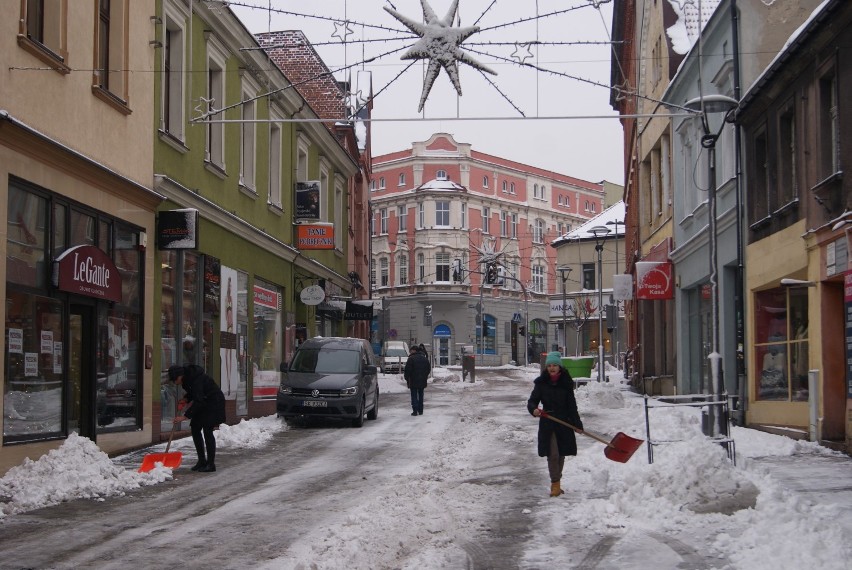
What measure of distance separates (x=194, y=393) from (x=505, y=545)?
6.77 m

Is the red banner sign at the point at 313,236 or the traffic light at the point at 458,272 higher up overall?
the traffic light at the point at 458,272

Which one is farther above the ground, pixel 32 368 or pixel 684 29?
Answer: pixel 684 29

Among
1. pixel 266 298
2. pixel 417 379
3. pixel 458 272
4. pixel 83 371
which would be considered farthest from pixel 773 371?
pixel 458 272

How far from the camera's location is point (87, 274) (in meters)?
14.7

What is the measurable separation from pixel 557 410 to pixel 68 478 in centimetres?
556

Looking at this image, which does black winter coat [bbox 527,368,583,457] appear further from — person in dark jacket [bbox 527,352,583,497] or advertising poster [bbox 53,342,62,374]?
advertising poster [bbox 53,342,62,374]

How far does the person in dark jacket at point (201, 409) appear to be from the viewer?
1415 cm

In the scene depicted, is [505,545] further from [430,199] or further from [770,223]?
[430,199]

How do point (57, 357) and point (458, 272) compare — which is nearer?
point (57, 357)

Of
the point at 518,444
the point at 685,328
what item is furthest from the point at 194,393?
the point at 685,328

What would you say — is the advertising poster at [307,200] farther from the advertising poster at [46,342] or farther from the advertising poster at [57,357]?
the advertising poster at [46,342]

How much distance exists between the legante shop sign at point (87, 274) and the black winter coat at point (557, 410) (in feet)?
21.0

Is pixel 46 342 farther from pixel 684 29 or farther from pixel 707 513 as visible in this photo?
pixel 684 29

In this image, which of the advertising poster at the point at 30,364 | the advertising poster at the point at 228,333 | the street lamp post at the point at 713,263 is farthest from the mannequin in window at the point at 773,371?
the advertising poster at the point at 30,364
